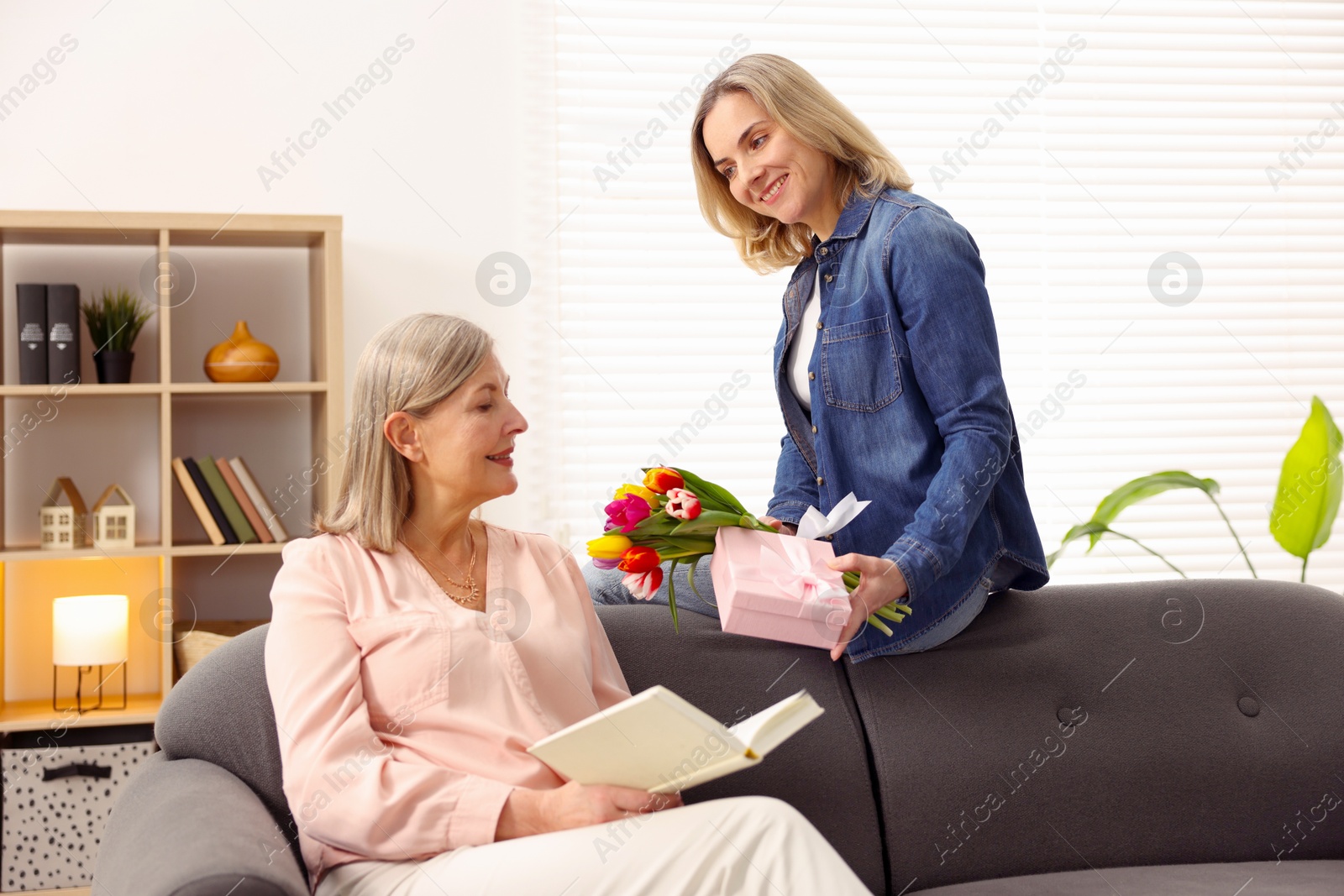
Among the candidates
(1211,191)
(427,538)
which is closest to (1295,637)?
(427,538)

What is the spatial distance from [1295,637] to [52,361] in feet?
9.03

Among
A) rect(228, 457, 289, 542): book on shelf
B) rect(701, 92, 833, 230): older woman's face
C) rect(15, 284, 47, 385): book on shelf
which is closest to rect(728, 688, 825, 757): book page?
rect(701, 92, 833, 230): older woman's face

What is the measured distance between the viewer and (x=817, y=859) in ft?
3.97

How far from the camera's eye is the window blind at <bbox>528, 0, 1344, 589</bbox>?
2.98 meters

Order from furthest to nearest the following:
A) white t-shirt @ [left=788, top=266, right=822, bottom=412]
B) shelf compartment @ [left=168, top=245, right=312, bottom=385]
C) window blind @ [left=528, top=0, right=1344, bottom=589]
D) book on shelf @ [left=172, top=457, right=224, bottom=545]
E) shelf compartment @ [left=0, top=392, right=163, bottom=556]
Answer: window blind @ [left=528, top=0, right=1344, bottom=589] → shelf compartment @ [left=168, top=245, right=312, bottom=385] → shelf compartment @ [left=0, top=392, right=163, bottom=556] → book on shelf @ [left=172, top=457, right=224, bottom=545] → white t-shirt @ [left=788, top=266, right=822, bottom=412]

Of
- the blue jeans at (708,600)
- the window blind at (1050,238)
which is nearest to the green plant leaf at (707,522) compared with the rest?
the blue jeans at (708,600)

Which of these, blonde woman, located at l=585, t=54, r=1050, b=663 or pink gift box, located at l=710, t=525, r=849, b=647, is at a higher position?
blonde woman, located at l=585, t=54, r=1050, b=663

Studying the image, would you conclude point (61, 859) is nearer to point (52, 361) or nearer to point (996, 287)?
point (52, 361)

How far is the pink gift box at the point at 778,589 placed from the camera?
1433 millimetres

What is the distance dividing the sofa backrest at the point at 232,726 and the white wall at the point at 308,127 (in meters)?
1.42

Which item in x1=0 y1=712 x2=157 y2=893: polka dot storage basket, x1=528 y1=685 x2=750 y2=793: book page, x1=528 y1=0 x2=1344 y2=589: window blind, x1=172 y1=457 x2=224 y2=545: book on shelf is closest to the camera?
x1=528 y1=685 x2=750 y2=793: book page

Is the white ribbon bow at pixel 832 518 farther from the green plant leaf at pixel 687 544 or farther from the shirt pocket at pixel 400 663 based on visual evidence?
the shirt pocket at pixel 400 663

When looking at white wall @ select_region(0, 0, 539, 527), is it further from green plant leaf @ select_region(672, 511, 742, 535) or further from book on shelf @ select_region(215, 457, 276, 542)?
green plant leaf @ select_region(672, 511, 742, 535)

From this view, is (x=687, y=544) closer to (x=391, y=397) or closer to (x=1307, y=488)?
(x=391, y=397)
